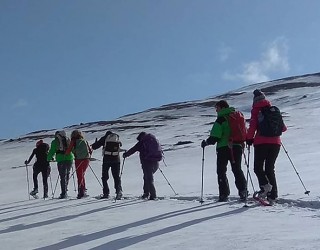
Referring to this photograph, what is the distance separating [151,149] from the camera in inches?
460

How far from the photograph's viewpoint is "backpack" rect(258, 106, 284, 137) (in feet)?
28.9

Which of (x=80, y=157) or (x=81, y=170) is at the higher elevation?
(x=80, y=157)

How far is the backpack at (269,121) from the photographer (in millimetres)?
8797

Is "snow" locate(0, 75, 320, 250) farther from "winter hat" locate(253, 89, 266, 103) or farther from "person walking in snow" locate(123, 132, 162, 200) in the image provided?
"winter hat" locate(253, 89, 266, 103)

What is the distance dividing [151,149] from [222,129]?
256 cm

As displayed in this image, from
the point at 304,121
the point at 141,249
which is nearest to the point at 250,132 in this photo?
the point at 141,249

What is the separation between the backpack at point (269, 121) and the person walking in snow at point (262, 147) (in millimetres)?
52

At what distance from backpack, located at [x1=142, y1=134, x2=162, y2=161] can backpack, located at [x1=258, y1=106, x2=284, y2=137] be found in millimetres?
3377

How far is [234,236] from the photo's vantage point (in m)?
6.29

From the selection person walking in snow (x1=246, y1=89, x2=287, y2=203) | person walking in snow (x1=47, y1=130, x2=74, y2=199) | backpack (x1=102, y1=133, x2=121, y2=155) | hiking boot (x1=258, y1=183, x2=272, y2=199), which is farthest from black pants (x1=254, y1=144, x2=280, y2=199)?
person walking in snow (x1=47, y1=130, x2=74, y2=199)

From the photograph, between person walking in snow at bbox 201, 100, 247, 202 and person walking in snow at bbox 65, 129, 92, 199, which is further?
person walking in snow at bbox 65, 129, 92, 199

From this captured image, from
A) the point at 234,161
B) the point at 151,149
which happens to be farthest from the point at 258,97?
the point at 151,149

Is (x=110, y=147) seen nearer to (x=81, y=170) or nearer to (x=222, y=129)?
(x=81, y=170)

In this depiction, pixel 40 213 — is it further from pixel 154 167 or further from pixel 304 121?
pixel 304 121
